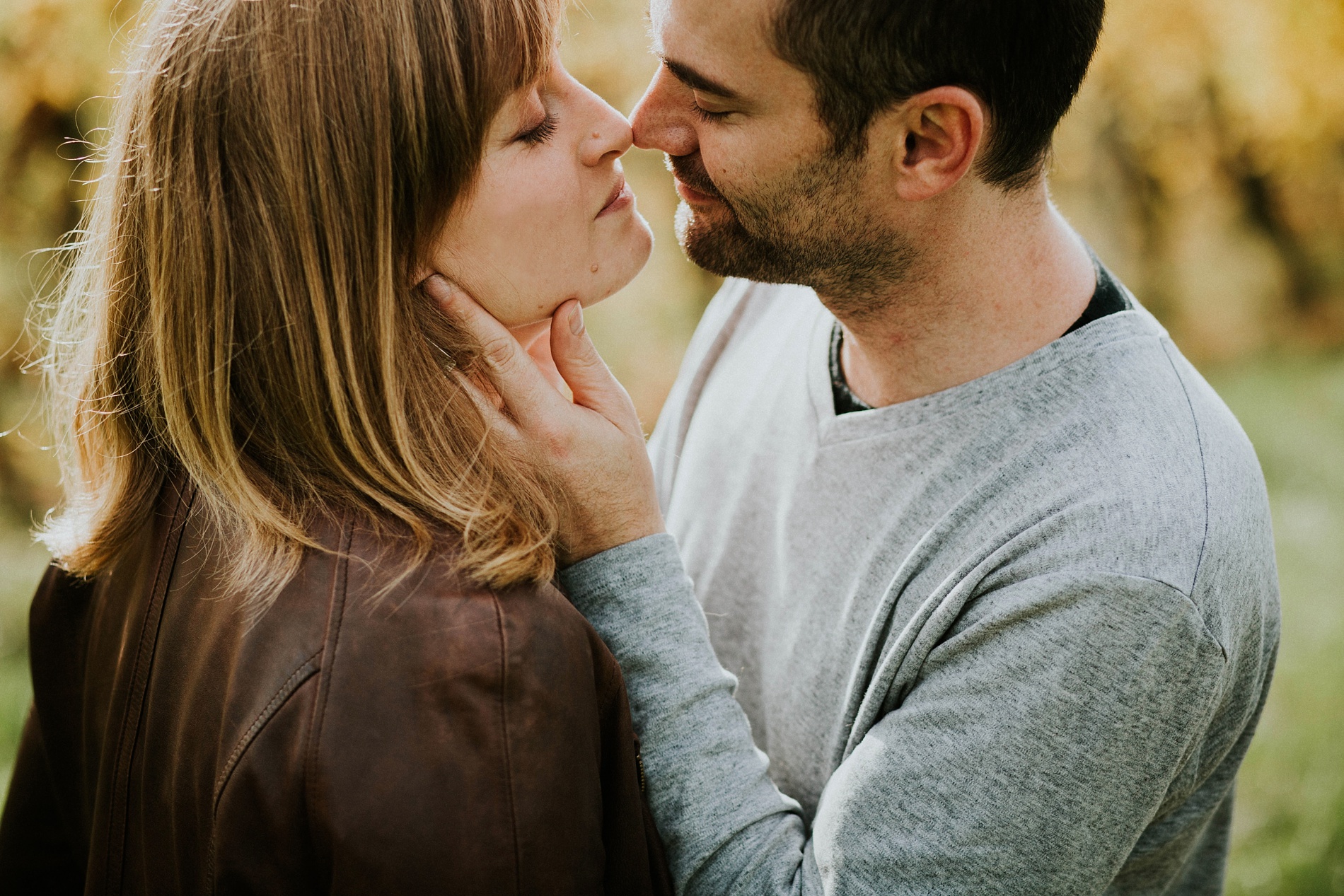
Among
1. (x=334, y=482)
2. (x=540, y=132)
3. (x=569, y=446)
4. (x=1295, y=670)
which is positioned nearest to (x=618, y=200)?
(x=540, y=132)

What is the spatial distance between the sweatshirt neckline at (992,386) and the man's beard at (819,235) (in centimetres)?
23

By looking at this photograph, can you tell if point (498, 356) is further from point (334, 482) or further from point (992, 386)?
point (992, 386)

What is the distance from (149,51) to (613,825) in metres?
1.41

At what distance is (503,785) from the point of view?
53.2 inches

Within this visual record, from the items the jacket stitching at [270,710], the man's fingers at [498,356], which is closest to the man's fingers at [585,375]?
the man's fingers at [498,356]

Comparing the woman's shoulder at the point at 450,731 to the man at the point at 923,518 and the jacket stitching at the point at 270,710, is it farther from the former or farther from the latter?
the man at the point at 923,518

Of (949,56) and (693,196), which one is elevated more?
(949,56)

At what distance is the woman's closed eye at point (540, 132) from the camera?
174 centimetres

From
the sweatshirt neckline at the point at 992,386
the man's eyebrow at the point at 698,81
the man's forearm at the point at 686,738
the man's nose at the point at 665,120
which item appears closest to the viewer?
the man's forearm at the point at 686,738

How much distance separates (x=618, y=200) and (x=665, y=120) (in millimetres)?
267

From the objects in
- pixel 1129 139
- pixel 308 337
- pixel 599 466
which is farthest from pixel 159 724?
pixel 1129 139

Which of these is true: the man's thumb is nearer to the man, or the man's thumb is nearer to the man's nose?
the man

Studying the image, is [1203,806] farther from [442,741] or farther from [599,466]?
[442,741]

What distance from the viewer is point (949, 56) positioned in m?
1.84
